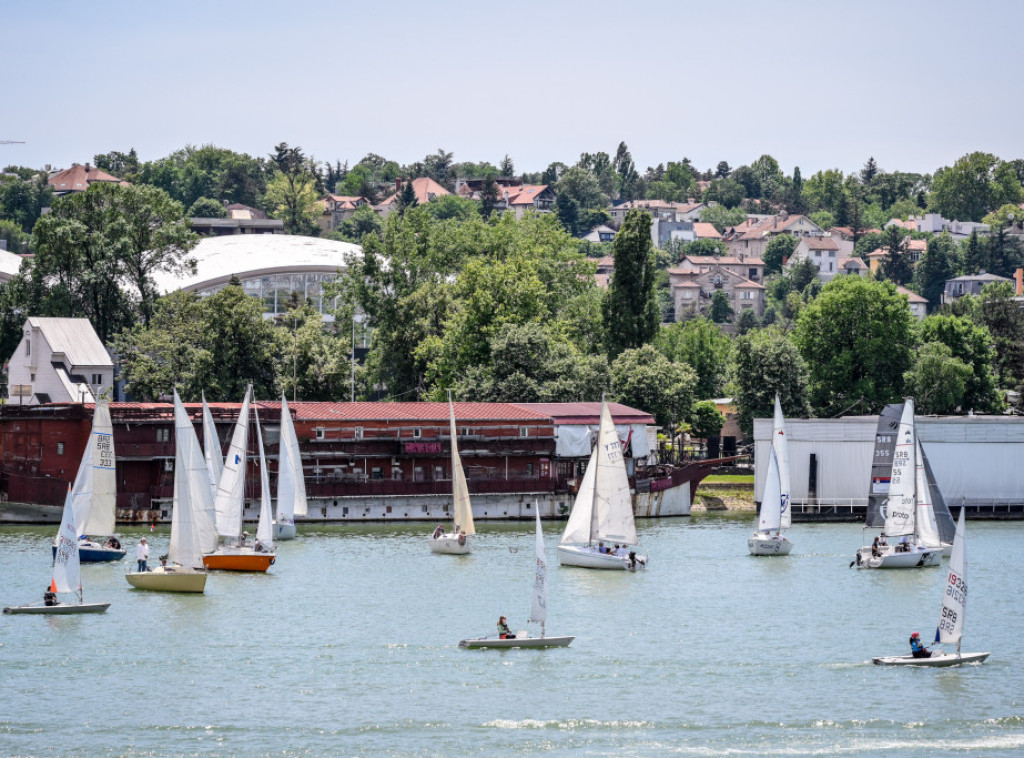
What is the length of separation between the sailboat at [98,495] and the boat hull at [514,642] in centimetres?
2764

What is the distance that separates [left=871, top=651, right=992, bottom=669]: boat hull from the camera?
51000 millimetres

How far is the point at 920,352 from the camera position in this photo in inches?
5017

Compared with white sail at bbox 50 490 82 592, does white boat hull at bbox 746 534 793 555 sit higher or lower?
lower

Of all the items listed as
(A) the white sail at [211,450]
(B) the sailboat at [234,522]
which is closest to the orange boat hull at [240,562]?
(B) the sailboat at [234,522]

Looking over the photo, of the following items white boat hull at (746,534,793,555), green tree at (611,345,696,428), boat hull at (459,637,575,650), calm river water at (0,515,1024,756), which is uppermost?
green tree at (611,345,696,428)

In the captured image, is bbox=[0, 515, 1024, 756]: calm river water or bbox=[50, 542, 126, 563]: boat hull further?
bbox=[50, 542, 126, 563]: boat hull

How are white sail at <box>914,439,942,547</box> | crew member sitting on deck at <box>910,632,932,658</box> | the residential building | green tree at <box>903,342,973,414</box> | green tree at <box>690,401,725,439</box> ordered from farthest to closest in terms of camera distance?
green tree at <box>690,401,725,439</box>, green tree at <box>903,342,973,414</box>, the residential building, white sail at <box>914,439,942,547</box>, crew member sitting on deck at <box>910,632,932,658</box>

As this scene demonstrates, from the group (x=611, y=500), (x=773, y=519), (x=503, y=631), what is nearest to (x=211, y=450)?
(x=611, y=500)

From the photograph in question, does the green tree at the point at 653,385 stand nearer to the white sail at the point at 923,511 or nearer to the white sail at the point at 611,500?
the white sail at the point at 923,511

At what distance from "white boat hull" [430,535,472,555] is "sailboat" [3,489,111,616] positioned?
21.8 m

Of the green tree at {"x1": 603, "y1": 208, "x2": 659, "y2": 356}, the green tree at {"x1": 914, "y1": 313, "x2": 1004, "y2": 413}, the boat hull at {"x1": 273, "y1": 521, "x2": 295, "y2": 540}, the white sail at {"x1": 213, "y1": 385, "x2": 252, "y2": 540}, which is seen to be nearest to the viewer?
the white sail at {"x1": 213, "y1": 385, "x2": 252, "y2": 540}

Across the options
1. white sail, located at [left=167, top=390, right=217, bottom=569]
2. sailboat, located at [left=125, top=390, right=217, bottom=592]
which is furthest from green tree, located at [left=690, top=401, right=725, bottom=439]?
sailboat, located at [left=125, top=390, right=217, bottom=592]

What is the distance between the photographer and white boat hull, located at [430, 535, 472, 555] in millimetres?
78875

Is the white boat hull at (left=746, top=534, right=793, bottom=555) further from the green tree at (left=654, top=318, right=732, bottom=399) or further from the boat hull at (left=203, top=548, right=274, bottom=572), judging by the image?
the green tree at (left=654, top=318, right=732, bottom=399)
